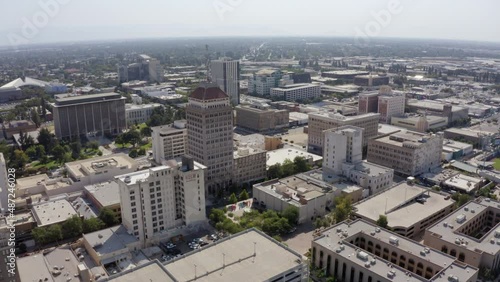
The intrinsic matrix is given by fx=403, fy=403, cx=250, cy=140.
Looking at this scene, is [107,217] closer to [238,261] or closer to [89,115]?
[238,261]

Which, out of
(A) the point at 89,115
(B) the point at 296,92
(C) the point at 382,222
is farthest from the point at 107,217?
(B) the point at 296,92

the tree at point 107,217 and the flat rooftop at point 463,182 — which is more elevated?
the tree at point 107,217

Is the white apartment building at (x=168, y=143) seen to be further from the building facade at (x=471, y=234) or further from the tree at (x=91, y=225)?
the building facade at (x=471, y=234)

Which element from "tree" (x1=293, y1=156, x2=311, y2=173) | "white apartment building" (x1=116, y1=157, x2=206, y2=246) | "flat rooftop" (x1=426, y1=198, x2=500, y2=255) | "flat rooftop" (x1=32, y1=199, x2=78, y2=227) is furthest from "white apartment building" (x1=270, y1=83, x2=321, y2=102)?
"flat rooftop" (x1=32, y1=199, x2=78, y2=227)

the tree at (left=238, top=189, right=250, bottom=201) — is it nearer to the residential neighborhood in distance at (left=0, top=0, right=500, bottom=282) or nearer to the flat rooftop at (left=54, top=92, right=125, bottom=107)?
the residential neighborhood in distance at (left=0, top=0, right=500, bottom=282)

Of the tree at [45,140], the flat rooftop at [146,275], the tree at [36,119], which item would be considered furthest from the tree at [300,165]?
the tree at [36,119]

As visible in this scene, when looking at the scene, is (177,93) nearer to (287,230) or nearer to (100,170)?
(100,170)
